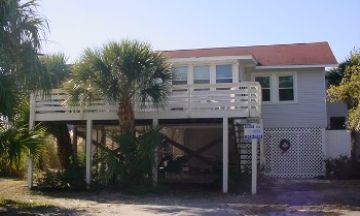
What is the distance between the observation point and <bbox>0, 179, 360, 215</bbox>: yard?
45.5 feet

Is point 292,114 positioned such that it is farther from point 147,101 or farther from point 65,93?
point 65,93

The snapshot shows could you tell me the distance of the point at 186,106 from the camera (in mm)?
18312

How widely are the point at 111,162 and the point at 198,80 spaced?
604 cm

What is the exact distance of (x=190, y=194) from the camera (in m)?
17.6

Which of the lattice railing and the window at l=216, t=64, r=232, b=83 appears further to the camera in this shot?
the lattice railing

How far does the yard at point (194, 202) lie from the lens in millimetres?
13867

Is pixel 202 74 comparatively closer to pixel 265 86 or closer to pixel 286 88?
pixel 265 86

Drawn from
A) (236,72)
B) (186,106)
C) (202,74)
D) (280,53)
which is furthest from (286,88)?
(186,106)

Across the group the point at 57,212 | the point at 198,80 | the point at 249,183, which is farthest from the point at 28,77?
the point at 198,80

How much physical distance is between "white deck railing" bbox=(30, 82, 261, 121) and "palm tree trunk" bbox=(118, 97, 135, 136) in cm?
57

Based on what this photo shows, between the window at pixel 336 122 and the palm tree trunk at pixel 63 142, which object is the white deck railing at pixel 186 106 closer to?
the palm tree trunk at pixel 63 142

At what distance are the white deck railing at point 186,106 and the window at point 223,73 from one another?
2784 millimetres

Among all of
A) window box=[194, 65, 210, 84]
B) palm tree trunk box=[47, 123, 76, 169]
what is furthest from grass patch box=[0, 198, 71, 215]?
window box=[194, 65, 210, 84]

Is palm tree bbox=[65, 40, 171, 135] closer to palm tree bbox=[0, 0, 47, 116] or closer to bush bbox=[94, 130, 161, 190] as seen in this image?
bush bbox=[94, 130, 161, 190]
